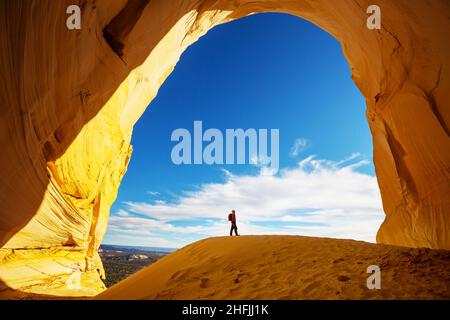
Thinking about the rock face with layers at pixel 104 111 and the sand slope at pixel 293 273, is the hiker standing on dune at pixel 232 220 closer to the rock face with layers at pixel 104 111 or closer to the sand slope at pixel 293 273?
the sand slope at pixel 293 273

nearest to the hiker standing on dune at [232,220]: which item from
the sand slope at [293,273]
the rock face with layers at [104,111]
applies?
the sand slope at [293,273]

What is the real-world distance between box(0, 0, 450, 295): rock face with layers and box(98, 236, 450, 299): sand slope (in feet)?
11.2

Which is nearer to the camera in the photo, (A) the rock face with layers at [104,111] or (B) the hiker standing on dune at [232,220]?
(A) the rock face with layers at [104,111]

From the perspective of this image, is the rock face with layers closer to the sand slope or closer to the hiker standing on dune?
the sand slope

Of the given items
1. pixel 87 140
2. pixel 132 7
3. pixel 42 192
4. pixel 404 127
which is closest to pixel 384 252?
pixel 404 127

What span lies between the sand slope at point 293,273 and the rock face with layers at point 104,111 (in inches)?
134

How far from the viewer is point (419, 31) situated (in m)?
6.99

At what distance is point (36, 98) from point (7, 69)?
3.23 ft

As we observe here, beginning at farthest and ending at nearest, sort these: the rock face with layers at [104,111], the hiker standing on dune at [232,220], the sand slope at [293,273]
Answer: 1. the hiker standing on dune at [232,220]
2. the rock face with layers at [104,111]
3. the sand slope at [293,273]

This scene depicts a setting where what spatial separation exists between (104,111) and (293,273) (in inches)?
328

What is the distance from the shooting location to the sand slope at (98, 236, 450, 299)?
382 cm

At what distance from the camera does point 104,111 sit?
914 centimetres

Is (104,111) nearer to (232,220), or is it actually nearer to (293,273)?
(232,220)

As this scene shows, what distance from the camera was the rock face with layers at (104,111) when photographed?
555 centimetres
